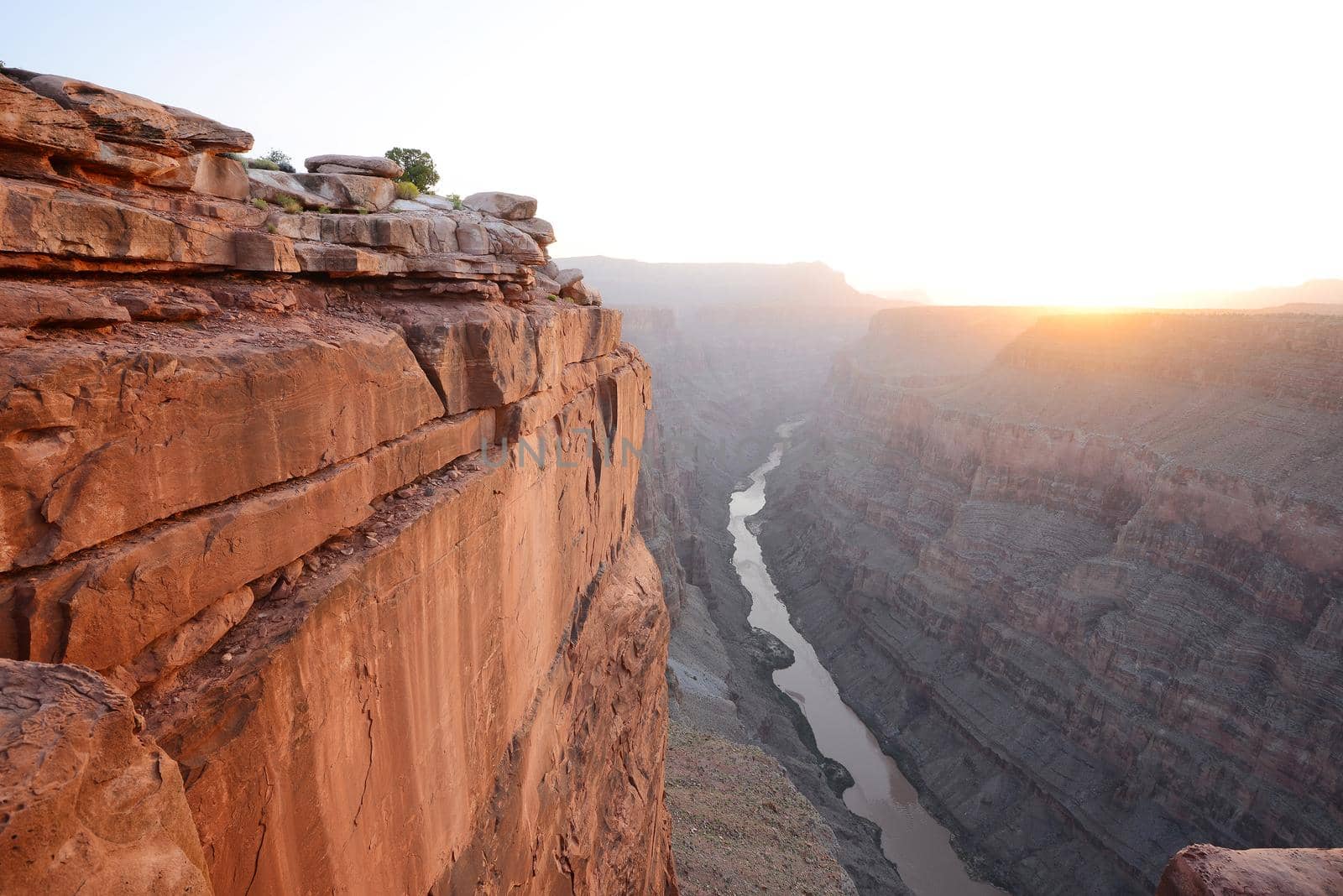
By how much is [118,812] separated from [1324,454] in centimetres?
3873

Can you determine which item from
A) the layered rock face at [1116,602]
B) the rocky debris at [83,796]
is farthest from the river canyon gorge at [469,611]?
the layered rock face at [1116,602]

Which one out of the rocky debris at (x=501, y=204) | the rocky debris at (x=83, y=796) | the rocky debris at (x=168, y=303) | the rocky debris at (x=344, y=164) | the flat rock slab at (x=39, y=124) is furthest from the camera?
the rocky debris at (x=501, y=204)

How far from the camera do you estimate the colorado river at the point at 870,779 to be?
26.4 m

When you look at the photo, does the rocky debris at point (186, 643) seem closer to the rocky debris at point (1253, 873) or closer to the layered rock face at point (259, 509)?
the layered rock face at point (259, 509)

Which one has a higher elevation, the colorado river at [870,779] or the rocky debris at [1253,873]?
the rocky debris at [1253,873]

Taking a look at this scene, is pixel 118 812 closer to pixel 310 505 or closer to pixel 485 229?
pixel 310 505

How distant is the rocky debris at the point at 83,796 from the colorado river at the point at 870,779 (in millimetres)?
29190

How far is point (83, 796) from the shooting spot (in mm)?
Answer: 2496

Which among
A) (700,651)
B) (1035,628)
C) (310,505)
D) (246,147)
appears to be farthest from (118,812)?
(1035,628)

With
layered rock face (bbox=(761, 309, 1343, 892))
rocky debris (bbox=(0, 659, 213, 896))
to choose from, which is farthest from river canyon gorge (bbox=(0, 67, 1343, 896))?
layered rock face (bbox=(761, 309, 1343, 892))

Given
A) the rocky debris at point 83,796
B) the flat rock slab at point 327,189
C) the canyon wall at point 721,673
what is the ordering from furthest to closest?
1. the canyon wall at point 721,673
2. the flat rock slab at point 327,189
3. the rocky debris at point 83,796

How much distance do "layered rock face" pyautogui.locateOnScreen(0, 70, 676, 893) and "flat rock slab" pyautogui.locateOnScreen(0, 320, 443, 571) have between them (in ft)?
0.05

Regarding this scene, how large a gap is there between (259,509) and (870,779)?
108 feet

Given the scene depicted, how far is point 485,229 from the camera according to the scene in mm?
7938
